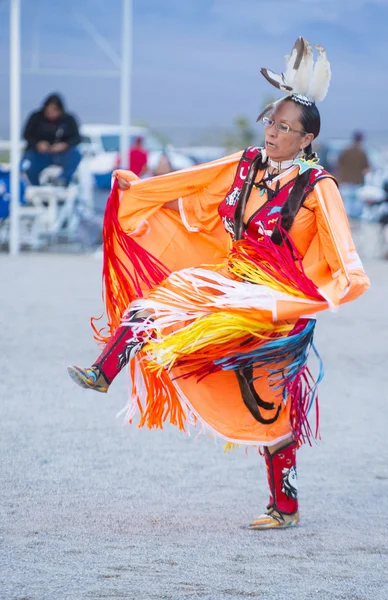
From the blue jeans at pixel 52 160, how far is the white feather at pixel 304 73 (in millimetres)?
9458

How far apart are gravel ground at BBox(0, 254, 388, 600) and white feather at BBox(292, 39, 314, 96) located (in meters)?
1.64

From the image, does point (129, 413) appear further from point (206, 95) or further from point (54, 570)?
point (206, 95)

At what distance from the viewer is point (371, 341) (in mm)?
8148

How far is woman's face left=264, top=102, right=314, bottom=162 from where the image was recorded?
388 centimetres

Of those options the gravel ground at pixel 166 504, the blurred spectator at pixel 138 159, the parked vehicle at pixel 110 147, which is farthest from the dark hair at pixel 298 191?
the parked vehicle at pixel 110 147

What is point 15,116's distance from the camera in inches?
486

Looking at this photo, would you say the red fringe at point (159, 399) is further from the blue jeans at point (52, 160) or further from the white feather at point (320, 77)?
the blue jeans at point (52, 160)

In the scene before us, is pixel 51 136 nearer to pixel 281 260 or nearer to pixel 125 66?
pixel 125 66

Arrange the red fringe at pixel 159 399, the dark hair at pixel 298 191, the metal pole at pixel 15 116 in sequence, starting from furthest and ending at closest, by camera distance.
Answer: the metal pole at pixel 15 116 → the red fringe at pixel 159 399 → the dark hair at pixel 298 191

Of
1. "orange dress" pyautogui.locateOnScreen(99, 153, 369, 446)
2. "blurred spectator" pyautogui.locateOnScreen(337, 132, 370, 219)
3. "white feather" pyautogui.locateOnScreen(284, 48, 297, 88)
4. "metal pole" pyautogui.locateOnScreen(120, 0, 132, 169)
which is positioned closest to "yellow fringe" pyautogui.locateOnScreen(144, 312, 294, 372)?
"orange dress" pyautogui.locateOnScreen(99, 153, 369, 446)

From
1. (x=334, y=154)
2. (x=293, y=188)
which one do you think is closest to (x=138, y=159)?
(x=334, y=154)

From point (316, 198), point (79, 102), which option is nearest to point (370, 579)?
point (316, 198)

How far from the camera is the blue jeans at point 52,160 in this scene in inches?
517

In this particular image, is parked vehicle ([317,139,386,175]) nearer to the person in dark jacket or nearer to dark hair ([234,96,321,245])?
the person in dark jacket
